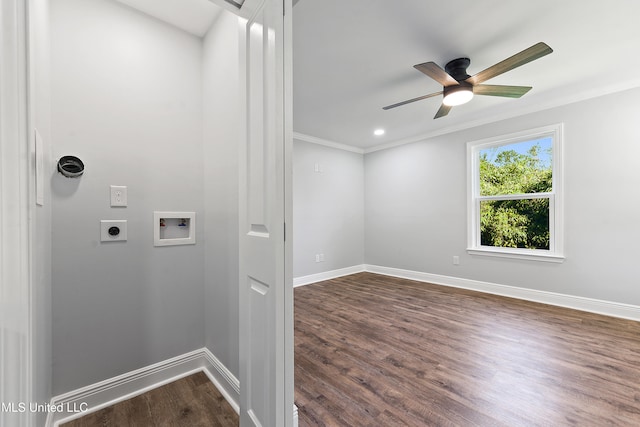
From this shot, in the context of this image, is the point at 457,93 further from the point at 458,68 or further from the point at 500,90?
the point at 500,90

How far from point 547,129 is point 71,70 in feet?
15.0

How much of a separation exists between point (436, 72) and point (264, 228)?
1960mm

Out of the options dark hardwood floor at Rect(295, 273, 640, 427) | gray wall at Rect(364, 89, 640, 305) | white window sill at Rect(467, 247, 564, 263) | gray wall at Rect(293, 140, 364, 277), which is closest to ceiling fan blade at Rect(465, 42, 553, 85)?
gray wall at Rect(364, 89, 640, 305)

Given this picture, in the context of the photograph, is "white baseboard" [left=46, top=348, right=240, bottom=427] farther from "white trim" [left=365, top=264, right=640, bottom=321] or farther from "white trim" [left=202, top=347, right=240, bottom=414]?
"white trim" [left=365, top=264, right=640, bottom=321]

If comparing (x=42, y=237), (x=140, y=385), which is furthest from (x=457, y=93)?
(x=140, y=385)

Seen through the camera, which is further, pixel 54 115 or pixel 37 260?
pixel 54 115

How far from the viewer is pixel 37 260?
1.02 meters

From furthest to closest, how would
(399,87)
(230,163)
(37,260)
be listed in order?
(399,87), (230,163), (37,260)

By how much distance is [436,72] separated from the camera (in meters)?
2.15

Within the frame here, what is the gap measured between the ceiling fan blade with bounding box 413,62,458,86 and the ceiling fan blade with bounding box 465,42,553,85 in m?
0.17

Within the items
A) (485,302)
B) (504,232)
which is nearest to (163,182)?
(485,302)

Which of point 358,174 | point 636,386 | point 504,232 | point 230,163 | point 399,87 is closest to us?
point 230,163

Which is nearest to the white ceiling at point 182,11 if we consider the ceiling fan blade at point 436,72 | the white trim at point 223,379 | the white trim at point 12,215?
the white trim at point 12,215

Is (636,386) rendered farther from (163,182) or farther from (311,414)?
(163,182)
